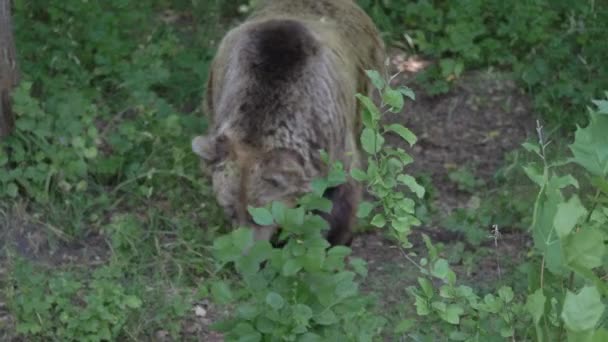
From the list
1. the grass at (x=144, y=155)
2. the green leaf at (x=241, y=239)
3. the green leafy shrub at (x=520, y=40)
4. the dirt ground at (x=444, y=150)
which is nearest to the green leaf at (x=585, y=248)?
the green leaf at (x=241, y=239)

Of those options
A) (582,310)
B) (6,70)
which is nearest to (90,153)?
(6,70)

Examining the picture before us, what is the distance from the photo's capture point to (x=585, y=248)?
3.51 meters

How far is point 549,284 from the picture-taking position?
4066 millimetres

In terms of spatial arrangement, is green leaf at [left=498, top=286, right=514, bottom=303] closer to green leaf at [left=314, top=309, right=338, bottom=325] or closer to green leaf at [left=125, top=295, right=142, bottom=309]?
green leaf at [left=314, top=309, right=338, bottom=325]

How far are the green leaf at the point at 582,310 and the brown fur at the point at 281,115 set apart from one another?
102 inches

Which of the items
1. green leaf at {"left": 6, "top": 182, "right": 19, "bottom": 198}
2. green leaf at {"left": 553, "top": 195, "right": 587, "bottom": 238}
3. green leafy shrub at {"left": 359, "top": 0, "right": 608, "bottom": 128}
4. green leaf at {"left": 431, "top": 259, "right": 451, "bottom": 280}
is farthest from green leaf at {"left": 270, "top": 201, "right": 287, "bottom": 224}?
green leafy shrub at {"left": 359, "top": 0, "right": 608, "bottom": 128}

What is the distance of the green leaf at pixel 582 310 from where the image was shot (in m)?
3.34

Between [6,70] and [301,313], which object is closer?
[301,313]

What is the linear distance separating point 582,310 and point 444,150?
5139mm

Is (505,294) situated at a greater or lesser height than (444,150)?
greater

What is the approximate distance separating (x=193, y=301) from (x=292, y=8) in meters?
1.82

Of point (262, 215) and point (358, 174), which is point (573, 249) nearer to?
point (358, 174)

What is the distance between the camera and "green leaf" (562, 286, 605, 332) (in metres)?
3.34

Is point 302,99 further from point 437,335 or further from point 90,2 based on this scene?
point 90,2
